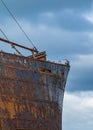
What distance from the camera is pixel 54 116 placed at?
30.5 meters

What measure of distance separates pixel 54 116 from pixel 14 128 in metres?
4.01

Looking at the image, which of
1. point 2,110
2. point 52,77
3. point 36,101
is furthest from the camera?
point 52,77

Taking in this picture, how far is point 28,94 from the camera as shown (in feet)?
94.3

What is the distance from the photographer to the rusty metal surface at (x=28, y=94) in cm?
2748

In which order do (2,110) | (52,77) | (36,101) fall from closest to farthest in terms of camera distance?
1. (2,110)
2. (36,101)
3. (52,77)

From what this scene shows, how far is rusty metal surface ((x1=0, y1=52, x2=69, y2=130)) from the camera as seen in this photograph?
1082 inches

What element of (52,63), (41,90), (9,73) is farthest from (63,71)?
(9,73)

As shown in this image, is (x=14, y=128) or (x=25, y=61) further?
(x=25, y=61)

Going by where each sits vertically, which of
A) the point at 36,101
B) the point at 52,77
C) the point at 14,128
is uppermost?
the point at 52,77

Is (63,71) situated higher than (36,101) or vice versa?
(63,71)

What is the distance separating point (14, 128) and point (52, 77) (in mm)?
5325

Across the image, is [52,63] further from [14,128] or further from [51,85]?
[14,128]

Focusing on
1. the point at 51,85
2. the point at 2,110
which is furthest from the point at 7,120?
the point at 51,85

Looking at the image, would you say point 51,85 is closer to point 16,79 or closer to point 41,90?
point 41,90
